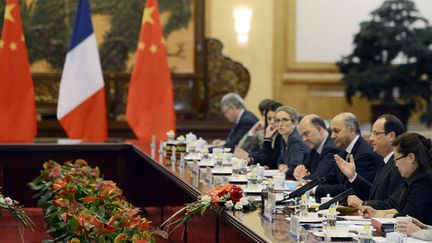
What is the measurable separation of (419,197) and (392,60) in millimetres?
8149

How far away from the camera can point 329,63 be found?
541 inches

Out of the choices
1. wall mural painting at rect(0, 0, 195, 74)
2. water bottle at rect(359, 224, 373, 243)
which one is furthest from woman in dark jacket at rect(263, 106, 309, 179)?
wall mural painting at rect(0, 0, 195, 74)

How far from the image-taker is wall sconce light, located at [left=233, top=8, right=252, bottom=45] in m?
13.4

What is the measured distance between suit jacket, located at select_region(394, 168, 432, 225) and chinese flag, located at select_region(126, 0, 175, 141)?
21.6 ft

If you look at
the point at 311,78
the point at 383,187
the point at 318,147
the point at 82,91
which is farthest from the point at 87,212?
the point at 311,78

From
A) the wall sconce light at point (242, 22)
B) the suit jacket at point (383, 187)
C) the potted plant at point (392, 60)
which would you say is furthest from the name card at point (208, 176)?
the wall sconce light at point (242, 22)

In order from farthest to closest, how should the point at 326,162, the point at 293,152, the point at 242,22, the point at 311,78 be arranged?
1. the point at 311,78
2. the point at 242,22
3. the point at 293,152
4. the point at 326,162

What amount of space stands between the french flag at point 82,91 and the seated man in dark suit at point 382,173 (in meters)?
5.63

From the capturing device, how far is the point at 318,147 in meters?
7.01

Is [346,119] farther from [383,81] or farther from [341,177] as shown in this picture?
[383,81]

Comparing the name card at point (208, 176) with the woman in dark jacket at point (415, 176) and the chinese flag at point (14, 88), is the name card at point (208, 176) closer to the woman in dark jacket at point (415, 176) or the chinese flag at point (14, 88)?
the woman in dark jacket at point (415, 176)

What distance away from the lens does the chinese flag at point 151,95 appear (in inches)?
444

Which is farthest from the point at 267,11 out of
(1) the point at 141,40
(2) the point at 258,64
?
(1) the point at 141,40

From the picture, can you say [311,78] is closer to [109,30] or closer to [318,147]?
[109,30]
